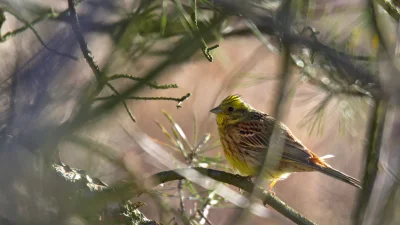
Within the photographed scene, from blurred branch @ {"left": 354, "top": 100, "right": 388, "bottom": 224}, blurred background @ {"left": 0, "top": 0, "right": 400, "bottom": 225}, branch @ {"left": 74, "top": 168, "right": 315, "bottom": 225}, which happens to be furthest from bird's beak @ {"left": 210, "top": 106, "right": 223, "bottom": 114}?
blurred branch @ {"left": 354, "top": 100, "right": 388, "bottom": 224}

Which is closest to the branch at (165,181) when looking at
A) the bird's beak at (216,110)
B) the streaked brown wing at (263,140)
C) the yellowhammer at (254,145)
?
the yellowhammer at (254,145)

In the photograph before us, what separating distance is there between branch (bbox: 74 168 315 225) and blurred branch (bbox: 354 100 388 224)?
298 millimetres

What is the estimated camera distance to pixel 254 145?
14.5 ft

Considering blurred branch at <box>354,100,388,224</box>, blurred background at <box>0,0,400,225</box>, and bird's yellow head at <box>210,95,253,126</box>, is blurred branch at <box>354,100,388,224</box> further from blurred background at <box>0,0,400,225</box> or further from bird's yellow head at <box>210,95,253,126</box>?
bird's yellow head at <box>210,95,253,126</box>

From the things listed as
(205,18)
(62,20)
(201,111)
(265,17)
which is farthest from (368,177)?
(201,111)

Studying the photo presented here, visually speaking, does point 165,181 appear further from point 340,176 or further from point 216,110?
point 216,110

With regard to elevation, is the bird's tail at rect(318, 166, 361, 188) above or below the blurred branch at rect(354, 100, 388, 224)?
above

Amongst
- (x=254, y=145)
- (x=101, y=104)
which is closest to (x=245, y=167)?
(x=254, y=145)

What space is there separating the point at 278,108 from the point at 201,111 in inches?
222

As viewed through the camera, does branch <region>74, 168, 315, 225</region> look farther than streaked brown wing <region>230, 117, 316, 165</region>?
No

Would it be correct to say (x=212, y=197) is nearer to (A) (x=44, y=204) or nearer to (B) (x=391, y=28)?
(B) (x=391, y=28)

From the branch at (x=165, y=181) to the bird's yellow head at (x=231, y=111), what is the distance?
1642 millimetres

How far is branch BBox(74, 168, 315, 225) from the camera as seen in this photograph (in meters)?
1.77

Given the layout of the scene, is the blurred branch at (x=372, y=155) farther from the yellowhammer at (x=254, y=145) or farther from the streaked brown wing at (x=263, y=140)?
the streaked brown wing at (x=263, y=140)
